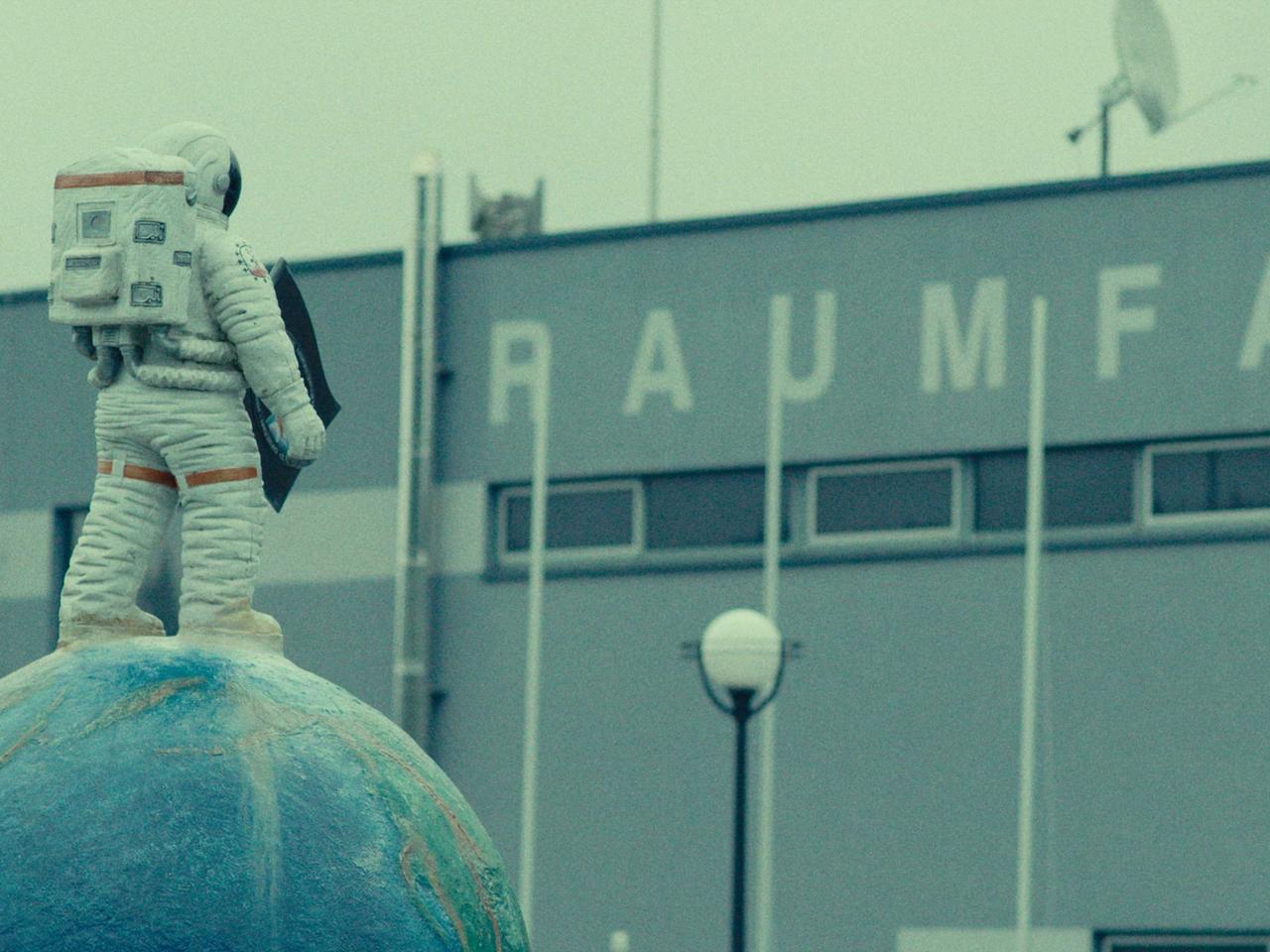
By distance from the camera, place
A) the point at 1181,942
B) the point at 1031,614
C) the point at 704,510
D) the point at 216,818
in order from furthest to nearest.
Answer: the point at 704,510, the point at 1031,614, the point at 1181,942, the point at 216,818

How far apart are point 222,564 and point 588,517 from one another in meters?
21.5

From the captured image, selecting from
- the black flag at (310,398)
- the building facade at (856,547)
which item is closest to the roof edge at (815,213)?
the building facade at (856,547)

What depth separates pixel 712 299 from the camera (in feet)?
91.8

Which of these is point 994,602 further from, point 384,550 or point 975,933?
point 384,550

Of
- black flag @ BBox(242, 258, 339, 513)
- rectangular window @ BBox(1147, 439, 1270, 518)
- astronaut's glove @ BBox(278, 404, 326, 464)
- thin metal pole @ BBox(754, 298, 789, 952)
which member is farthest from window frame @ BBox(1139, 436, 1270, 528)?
astronaut's glove @ BBox(278, 404, 326, 464)

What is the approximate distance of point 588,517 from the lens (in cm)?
2869

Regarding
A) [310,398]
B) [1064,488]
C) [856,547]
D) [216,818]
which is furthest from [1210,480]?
[216,818]

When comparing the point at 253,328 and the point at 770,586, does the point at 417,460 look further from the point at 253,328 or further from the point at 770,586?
the point at 253,328

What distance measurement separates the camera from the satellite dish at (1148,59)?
2792cm

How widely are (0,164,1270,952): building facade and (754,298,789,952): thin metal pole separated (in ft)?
0.32

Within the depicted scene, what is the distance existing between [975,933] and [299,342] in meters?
19.1

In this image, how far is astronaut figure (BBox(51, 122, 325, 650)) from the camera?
7250 millimetres

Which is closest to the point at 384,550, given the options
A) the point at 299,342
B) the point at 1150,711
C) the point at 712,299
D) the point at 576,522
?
the point at 576,522

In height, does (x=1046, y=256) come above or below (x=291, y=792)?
above
